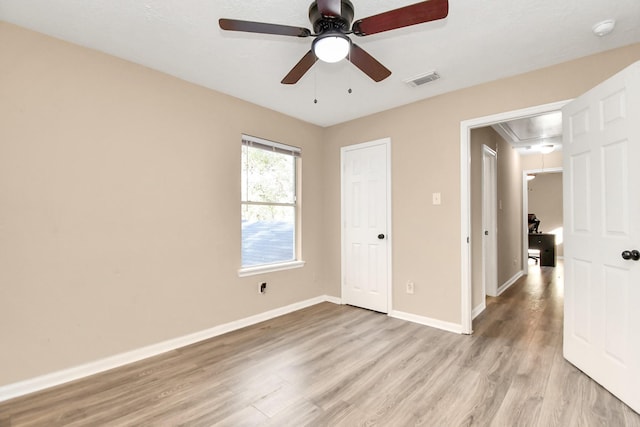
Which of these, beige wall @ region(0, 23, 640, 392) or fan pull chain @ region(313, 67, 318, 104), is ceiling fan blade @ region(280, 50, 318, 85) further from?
beige wall @ region(0, 23, 640, 392)

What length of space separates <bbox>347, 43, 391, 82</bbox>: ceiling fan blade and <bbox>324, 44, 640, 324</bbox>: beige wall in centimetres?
155

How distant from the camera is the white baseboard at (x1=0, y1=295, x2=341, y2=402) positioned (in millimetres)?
2092

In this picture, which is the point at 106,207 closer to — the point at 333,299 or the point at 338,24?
the point at 338,24

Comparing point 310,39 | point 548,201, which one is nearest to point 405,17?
point 310,39

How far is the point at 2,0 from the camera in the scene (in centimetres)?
188

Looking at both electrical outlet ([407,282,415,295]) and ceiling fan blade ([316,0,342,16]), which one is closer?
ceiling fan blade ([316,0,342,16])

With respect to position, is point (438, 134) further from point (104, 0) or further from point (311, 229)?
point (104, 0)

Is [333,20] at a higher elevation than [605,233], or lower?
higher

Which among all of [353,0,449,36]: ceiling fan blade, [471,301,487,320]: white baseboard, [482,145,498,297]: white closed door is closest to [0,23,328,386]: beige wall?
[353,0,449,36]: ceiling fan blade

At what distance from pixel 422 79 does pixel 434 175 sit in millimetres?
1042

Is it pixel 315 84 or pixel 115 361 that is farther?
pixel 315 84

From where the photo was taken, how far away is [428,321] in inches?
135

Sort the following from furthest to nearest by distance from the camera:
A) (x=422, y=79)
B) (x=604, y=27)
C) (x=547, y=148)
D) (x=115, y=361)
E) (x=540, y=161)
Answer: (x=540, y=161) < (x=547, y=148) < (x=422, y=79) < (x=115, y=361) < (x=604, y=27)

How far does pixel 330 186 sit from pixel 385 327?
2.07 metres
